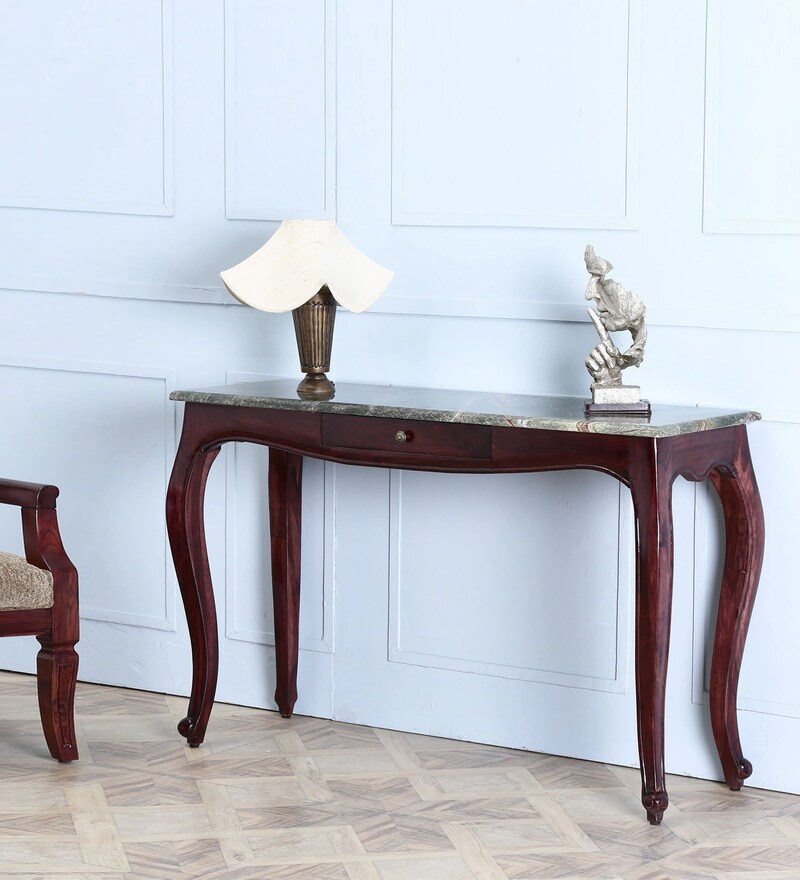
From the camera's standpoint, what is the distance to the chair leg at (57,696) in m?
3.27

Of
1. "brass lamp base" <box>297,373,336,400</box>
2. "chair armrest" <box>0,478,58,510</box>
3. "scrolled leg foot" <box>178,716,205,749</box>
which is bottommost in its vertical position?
"scrolled leg foot" <box>178,716,205,749</box>

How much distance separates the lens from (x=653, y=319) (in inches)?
125

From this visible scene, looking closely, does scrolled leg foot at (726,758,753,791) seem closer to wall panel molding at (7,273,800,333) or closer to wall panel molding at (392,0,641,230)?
wall panel molding at (7,273,800,333)

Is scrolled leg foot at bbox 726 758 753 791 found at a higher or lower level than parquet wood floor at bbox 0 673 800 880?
higher

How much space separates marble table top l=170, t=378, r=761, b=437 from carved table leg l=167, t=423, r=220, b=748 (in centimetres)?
16

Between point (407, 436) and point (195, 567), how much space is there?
2.28 ft

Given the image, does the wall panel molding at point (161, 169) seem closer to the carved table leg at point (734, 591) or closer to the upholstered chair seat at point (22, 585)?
the upholstered chair seat at point (22, 585)

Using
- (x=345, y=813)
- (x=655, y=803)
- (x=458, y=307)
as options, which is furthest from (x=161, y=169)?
(x=655, y=803)

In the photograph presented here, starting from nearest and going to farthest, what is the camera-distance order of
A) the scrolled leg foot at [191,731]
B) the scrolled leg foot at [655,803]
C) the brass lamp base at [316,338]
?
the scrolled leg foot at [655,803] < the brass lamp base at [316,338] < the scrolled leg foot at [191,731]

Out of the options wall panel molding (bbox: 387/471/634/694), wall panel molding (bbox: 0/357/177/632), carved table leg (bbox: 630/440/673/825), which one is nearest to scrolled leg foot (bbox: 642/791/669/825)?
carved table leg (bbox: 630/440/673/825)

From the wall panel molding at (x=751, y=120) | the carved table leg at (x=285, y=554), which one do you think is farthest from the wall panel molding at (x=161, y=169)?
the wall panel molding at (x=751, y=120)

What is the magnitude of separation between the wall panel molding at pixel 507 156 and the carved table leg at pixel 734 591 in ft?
2.02

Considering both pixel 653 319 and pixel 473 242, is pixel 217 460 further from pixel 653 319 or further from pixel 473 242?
pixel 653 319

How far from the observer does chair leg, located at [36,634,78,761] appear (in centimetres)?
327
